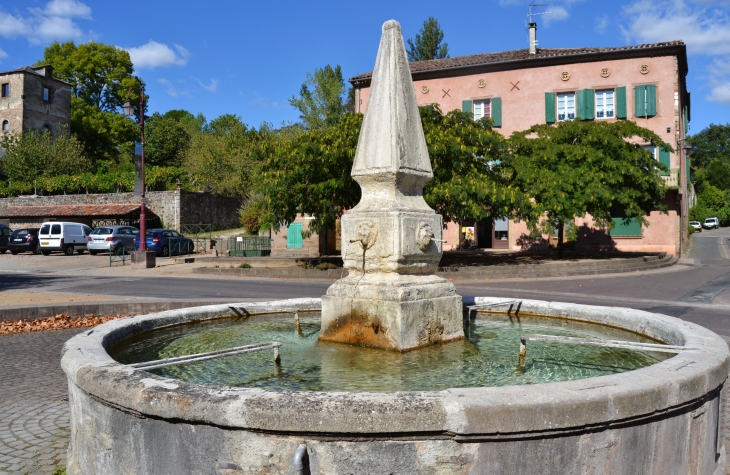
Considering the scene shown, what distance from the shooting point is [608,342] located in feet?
13.5

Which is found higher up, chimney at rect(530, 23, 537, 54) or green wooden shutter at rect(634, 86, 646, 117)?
chimney at rect(530, 23, 537, 54)

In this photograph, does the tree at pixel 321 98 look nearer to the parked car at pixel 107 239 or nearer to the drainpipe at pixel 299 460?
the parked car at pixel 107 239

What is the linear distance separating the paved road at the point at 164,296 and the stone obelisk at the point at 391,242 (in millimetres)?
2437

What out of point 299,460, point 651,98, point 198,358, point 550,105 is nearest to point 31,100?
point 550,105

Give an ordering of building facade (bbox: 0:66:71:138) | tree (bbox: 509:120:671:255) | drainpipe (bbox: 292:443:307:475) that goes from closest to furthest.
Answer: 1. drainpipe (bbox: 292:443:307:475)
2. tree (bbox: 509:120:671:255)
3. building facade (bbox: 0:66:71:138)

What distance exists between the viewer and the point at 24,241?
3300 cm

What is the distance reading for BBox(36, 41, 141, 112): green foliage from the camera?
61312mm

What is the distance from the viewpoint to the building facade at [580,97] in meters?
30.2

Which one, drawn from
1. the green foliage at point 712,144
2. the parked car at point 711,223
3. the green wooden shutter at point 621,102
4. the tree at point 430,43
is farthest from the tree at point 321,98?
the green foliage at point 712,144

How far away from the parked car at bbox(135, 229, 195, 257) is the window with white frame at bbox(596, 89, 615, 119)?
23.9 metres

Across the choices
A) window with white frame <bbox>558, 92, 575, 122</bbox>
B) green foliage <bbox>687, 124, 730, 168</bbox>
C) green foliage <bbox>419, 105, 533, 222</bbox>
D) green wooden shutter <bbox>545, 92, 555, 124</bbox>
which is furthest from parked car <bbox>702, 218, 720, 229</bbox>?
green foliage <bbox>419, 105, 533, 222</bbox>

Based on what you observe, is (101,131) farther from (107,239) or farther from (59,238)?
(107,239)

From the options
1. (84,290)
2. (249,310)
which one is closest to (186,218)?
(84,290)

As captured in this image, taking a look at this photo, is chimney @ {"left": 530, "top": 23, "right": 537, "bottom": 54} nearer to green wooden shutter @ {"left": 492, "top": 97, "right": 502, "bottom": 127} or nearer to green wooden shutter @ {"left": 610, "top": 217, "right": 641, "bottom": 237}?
green wooden shutter @ {"left": 492, "top": 97, "right": 502, "bottom": 127}
